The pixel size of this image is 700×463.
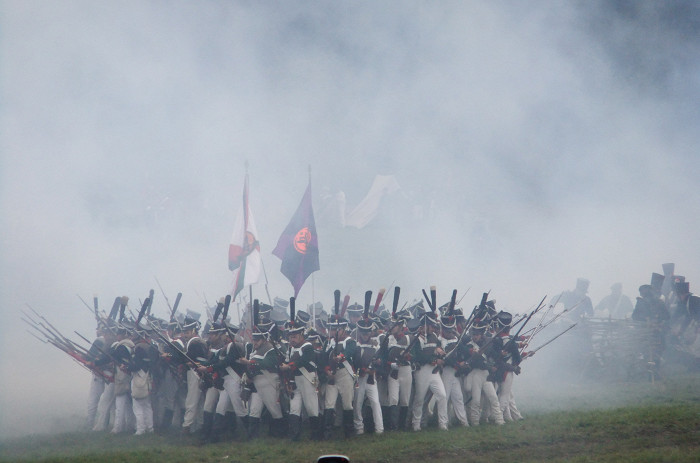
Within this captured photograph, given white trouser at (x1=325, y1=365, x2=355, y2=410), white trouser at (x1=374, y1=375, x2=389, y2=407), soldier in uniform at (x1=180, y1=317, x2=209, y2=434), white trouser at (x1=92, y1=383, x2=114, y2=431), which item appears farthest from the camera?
white trouser at (x1=92, y1=383, x2=114, y2=431)

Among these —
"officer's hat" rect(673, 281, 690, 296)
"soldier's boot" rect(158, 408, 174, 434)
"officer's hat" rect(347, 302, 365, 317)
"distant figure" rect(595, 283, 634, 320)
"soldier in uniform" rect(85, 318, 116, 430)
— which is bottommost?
"soldier's boot" rect(158, 408, 174, 434)

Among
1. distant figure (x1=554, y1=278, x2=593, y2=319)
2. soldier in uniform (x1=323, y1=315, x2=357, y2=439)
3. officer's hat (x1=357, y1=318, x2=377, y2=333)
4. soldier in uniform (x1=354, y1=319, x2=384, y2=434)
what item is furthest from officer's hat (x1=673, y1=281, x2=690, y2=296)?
soldier in uniform (x1=323, y1=315, x2=357, y2=439)

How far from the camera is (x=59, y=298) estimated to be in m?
24.4

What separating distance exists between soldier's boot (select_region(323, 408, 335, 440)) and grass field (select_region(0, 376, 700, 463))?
307mm

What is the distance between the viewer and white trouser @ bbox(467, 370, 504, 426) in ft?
38.0

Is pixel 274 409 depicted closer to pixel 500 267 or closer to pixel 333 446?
pixel 333 446

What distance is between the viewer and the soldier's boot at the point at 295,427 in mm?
10633

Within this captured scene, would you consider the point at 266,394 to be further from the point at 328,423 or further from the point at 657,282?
the point at 657,282

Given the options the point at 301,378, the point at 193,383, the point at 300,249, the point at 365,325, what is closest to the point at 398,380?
the point at 365,325

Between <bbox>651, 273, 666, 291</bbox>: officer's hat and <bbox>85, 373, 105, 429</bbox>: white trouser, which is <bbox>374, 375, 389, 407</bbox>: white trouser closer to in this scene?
<bbox>85, 373, 105, 429</bbox>: white trouser

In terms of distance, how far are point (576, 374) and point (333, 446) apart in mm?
12418

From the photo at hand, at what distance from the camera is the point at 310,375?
1082 cm

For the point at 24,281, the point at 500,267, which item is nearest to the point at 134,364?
the point at 24,281

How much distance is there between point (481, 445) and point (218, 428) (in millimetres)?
4807
